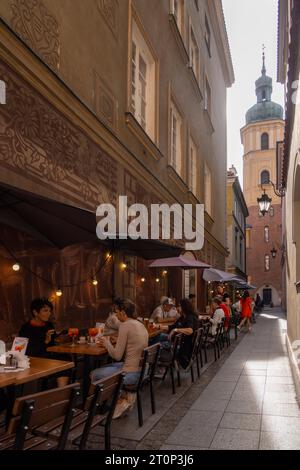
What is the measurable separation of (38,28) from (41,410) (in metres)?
5.07

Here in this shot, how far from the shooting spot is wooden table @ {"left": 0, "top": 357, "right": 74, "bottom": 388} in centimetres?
416

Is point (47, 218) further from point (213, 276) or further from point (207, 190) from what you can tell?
point (207, 190)

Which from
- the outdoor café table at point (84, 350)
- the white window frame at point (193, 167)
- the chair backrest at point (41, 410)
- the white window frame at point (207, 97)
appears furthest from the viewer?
the white window frame at point (207, 97)

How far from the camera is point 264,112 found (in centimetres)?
6094

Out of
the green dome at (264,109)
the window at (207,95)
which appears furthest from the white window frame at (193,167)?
the green dome at (264,109)

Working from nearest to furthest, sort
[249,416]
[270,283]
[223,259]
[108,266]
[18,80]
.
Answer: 1. [18,80]
2. [249,416]
3. [108,266]
4. [223,259]
5. [270,283]

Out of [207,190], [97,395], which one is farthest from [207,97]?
[97,395]

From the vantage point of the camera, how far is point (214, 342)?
1062cm

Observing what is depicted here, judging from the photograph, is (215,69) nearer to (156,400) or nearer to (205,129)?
(205,129)

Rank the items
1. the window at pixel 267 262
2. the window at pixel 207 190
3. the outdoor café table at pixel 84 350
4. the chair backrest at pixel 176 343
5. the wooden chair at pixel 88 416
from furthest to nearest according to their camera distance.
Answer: the window at pixel 267 262, the window at pixel 207 190, the chair backrest at pixel 176 343, the outdoor café table at pixel 84 350, the wooden chair at pixel 88 416

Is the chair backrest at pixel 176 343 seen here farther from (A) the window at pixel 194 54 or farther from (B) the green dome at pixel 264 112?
(B) the green dome at pixel 264 112

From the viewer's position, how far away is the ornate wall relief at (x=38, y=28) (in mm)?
5680

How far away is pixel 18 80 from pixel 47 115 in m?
0.76

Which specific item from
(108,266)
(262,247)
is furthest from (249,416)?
(262,247)
